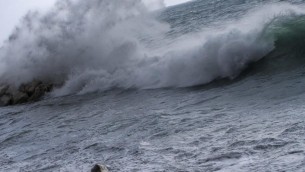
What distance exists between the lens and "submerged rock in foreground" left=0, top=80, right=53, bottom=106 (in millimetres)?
19359

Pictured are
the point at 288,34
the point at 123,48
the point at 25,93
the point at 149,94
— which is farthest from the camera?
the point at 25,93

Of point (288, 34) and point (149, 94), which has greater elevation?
point (288, 34)

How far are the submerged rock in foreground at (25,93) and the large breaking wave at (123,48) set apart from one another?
39 centimetres

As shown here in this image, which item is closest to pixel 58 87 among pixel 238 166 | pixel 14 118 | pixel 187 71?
pixel 14 118

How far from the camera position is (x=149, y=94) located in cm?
1362

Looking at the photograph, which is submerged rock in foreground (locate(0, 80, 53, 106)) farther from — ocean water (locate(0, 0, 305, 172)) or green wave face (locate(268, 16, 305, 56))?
green wave face (locate(268, 16, 305, 56))

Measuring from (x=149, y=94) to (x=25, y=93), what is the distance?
816cm

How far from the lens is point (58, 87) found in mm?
19234

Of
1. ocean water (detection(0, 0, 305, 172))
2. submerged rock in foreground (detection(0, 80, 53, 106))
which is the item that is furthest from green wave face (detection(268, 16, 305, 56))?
submerged rock in foreground (detection(0, 80, 53, 106))

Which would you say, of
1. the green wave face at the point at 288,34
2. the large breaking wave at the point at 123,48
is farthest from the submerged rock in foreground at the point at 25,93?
the green wave face at the point at 288,34

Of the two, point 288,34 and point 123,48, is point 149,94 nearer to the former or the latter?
point 288,34

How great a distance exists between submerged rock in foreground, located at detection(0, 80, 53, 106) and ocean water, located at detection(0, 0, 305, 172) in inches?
15.4

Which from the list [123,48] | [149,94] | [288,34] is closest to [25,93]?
[123,48]

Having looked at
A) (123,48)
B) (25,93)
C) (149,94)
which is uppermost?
(123,48)
